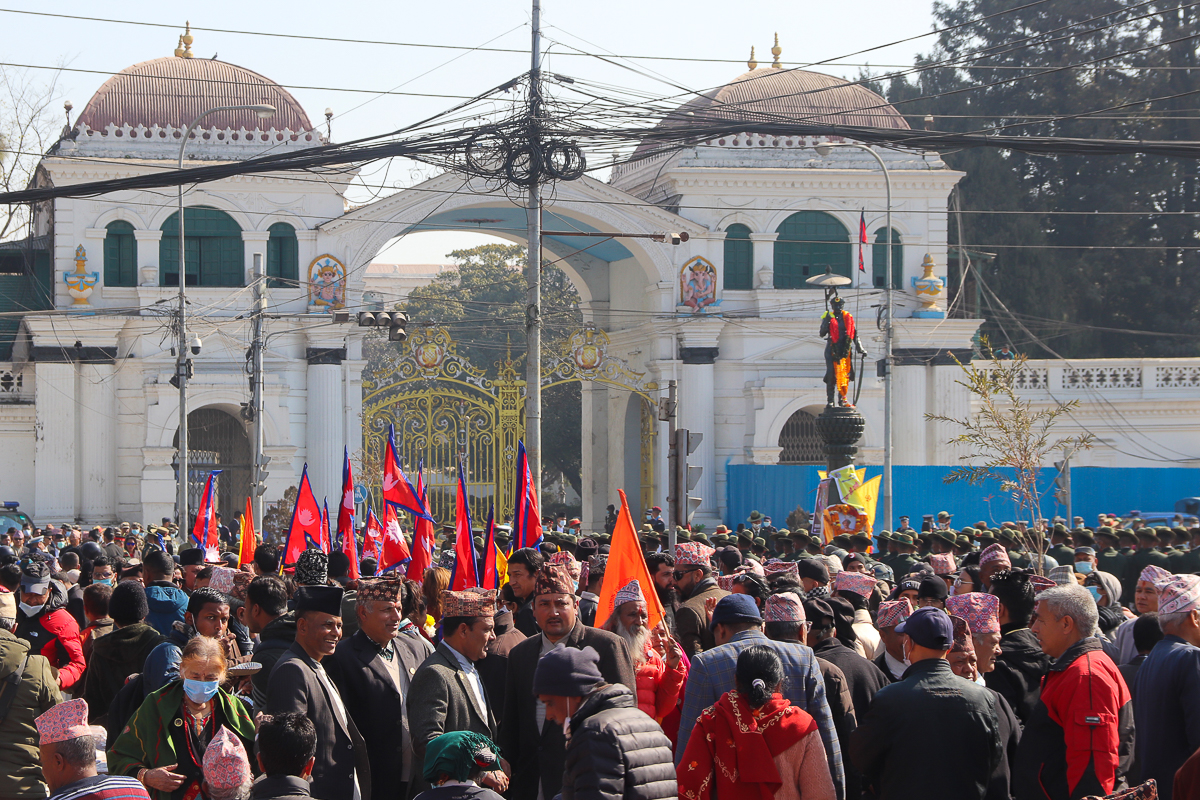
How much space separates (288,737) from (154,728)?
1186mm

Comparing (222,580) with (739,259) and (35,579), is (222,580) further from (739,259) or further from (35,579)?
(739,259)

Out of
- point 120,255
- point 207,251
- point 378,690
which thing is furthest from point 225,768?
point 120,255

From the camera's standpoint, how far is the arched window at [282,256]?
27891 millimetres

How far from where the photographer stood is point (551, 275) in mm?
52656

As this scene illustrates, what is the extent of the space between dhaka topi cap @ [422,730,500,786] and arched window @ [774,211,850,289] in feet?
85.5

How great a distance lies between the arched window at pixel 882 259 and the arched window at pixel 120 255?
15.4 m

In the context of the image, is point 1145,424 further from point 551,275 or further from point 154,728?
point 154,728

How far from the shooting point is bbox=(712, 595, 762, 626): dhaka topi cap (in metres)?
6.15

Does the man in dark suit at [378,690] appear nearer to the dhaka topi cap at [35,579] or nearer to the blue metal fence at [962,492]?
the dhaka topi cap at [35,579]

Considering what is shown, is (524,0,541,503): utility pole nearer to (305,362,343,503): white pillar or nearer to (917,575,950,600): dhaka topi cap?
(917,575,950,600): dhaka topi cap

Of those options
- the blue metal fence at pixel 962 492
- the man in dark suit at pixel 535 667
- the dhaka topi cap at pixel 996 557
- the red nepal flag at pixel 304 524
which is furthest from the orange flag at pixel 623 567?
the blue metal fence at pixel 962 492

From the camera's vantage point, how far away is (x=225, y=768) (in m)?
4.74

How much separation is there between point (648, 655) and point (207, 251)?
22830mm

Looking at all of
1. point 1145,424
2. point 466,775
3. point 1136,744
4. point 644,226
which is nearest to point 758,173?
point 644,226
